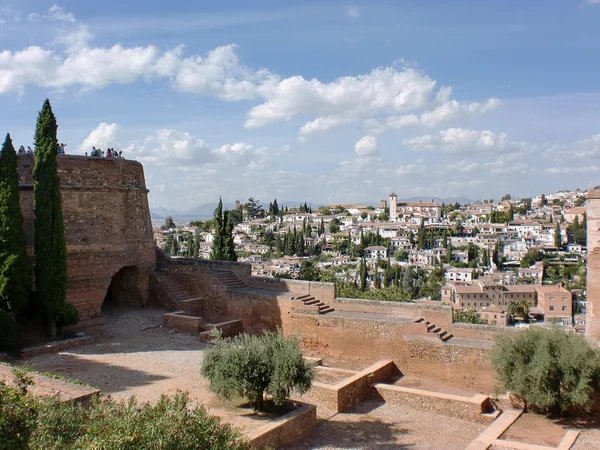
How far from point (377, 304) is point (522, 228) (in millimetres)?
120815

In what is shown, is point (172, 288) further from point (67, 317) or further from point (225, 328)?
point (67, 317)

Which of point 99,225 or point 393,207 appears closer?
point 99,225

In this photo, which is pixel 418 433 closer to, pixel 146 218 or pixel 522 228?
pixel 146 218

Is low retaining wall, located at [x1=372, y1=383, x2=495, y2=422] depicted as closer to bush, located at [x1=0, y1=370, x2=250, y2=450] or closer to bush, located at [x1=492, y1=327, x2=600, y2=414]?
bush, located at [x1=492, y1=327, x2=600, y2=414]

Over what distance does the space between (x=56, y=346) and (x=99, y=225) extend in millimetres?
4249

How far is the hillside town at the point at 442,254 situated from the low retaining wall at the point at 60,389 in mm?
41687

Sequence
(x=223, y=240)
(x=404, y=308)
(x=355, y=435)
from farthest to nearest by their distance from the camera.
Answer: (x=223, y=240) < (x=404, y=308) < (x=355, y=435)

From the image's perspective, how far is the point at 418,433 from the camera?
9.91m

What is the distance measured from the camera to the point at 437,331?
→ 1326cm

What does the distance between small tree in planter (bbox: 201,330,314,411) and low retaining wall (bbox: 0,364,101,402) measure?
2104 millimetres

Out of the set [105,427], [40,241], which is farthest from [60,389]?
[40,241]

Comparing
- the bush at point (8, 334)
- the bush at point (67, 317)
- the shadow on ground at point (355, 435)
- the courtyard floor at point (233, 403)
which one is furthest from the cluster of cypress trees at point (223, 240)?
the shadow on ground at point (355, 435)

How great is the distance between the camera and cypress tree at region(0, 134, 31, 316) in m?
12.6

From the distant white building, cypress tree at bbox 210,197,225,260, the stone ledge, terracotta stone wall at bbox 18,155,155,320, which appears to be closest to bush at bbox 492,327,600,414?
the stone ledge
